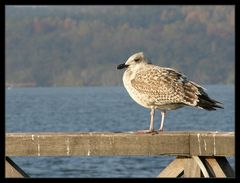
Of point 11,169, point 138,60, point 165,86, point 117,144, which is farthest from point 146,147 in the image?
point 138,60

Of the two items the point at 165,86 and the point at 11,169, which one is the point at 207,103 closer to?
the point at 165,86

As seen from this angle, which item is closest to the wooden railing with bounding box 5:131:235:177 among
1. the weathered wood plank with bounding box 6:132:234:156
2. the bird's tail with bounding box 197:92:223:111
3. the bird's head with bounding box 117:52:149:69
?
the weathered wood plank with bounding box 6:132:234:156

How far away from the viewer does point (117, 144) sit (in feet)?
29.8

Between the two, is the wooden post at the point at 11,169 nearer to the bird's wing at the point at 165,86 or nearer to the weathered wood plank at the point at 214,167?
the weathered wood plank at the point at 214,167

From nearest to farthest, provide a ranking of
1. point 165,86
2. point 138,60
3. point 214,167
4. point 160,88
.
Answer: point 214,167 < point 165,86 < point 160,88 < point 138,60

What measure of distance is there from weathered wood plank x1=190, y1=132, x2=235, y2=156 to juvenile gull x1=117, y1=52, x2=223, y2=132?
1165 millimetres

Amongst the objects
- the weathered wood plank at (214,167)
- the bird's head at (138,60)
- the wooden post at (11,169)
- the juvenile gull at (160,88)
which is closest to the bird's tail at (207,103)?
the juvenile gull at (160,88)

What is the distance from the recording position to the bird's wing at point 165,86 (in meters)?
10.5

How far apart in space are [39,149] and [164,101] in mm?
2176

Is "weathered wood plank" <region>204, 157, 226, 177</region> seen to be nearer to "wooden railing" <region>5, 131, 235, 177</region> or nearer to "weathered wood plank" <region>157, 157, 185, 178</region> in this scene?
"wooden railing" <region>5, 131, 235, 177</region>

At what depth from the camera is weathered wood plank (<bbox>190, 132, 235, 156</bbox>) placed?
352 inches

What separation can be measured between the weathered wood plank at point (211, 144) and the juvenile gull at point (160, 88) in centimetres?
116

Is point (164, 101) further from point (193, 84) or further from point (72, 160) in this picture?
point (72, 160)

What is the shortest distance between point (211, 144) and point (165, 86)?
1855 mm
